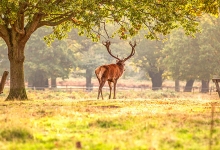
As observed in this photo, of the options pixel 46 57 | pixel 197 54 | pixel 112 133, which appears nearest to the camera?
pixel 112 133

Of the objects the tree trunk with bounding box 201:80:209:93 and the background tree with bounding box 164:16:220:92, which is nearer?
the background tree with bounding box 164:16:220:92

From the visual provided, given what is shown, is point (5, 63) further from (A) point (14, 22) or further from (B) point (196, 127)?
(B) point (196, 127)

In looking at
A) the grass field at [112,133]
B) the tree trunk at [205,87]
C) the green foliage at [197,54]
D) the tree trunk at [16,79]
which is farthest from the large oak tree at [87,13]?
the tree trunk at [205,87]

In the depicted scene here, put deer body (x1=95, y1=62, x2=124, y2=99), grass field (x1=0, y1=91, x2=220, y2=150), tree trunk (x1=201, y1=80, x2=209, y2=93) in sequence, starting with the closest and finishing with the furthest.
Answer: grass field (x1=0, y1=91, x2=220, y2=150), deer body (x1=95, y1=62, x2=124, y2=99), tree trunk (x1=201, y1=80, x2=209, y2=93)

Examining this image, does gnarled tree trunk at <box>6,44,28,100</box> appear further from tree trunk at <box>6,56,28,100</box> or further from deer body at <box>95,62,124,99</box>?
deer body at <box>95,62,124,99</box>

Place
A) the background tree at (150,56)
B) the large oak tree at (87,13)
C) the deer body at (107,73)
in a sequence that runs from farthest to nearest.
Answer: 1. the background tree at (150,56)
2. the deer body at (107,73)
3. the large oak tree at (87,13)

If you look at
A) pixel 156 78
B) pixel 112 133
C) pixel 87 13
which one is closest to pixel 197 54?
pixel 156 78

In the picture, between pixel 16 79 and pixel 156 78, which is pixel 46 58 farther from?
pixel 16 79

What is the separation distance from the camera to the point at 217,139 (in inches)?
314

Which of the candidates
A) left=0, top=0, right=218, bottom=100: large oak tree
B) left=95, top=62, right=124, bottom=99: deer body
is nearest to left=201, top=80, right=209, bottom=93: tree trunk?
left=95, top=62, right=124, bottom=99: deer body

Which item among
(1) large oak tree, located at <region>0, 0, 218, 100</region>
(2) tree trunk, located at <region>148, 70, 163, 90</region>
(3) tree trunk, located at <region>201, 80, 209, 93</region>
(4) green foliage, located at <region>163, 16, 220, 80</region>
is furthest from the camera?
(2) tree trunk, located at <region>148, 70, 163, 90</region>

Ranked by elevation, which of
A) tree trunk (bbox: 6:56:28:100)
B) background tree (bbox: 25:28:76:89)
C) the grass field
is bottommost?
the grass field

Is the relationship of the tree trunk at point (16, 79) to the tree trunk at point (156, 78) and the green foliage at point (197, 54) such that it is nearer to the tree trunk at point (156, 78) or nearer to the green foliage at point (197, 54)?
the green foliage at point (197, 54)

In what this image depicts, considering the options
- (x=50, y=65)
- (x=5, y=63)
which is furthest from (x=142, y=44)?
(x=5, y=63)
